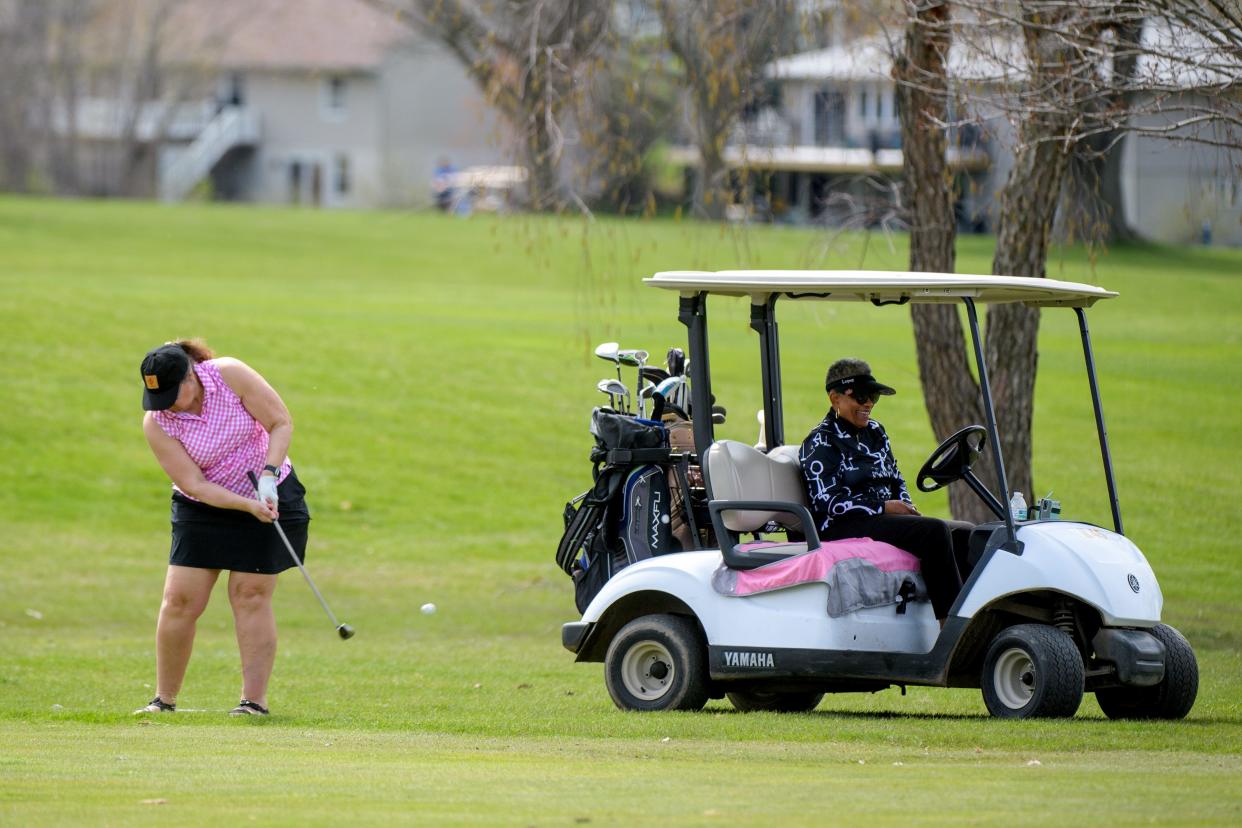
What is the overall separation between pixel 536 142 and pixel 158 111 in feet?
163

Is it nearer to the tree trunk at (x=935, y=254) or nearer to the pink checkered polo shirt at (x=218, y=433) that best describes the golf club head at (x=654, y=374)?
the pink checkered polo shirt at (x=218, y=433)

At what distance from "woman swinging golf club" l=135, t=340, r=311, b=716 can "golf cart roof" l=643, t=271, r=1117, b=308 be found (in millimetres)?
1780

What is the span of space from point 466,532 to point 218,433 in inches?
355

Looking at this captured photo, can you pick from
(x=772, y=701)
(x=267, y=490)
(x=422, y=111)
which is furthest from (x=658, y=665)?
(x=422, y=111)

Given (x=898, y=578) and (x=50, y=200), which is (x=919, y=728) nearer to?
(x=898, y=578)

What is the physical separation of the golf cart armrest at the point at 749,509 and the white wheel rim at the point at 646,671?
1.89ft

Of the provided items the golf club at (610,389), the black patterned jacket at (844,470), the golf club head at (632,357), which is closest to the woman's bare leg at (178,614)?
the golf club at (610,389)

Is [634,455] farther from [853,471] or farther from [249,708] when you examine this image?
[249,708]

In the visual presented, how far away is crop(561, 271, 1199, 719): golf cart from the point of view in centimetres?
764

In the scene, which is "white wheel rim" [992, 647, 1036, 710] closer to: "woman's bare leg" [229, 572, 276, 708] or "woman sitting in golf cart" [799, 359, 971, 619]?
"woman sitting in golf cart" [799, 359, 971, 619]

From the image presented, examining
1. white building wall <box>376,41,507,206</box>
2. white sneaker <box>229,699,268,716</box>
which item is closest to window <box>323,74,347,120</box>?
white building wall <box>376,41,507,206</box>

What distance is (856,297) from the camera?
28.7ft

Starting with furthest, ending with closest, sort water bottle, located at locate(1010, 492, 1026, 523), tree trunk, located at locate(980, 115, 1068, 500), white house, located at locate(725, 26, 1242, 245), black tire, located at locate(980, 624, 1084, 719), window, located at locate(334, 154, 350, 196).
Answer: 1. window, located at locate(334, 154, 350, 196)
2. tree trunk, located at locate(980, 115, 1068, 500)
3. white house, located at locate(725, 26, 1242, 245)
4. water bottle, located at locate(1010, 492, 1026, 523)
5. black tire, located at locate(980, 624, 1084, 719)

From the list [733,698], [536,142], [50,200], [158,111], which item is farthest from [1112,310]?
[158,111]
